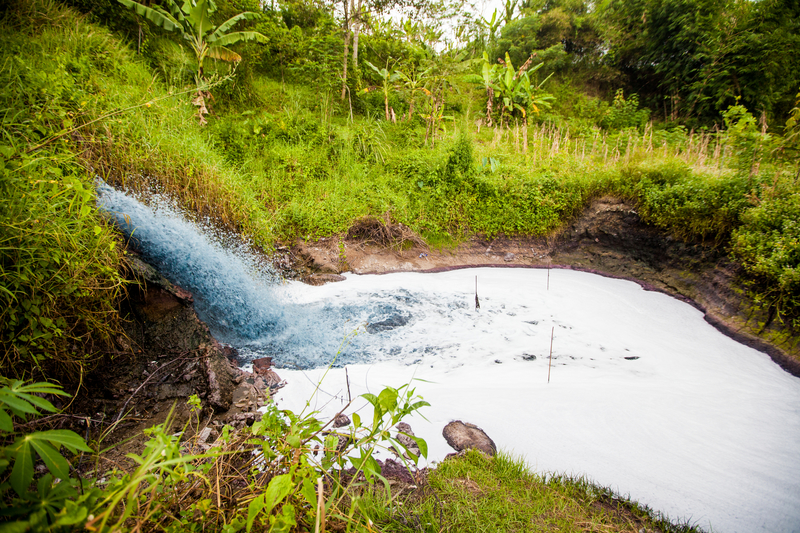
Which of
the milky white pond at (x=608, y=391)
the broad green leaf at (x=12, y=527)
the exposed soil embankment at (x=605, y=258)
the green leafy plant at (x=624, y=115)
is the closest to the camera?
the broad green leaf at (x=12, y=527)

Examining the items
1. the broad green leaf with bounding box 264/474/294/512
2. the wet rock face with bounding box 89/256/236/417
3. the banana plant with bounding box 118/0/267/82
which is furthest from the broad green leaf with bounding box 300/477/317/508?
the banana plant with bounding box 118/0/267/82

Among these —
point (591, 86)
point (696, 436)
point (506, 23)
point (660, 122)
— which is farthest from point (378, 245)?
point (506, 23)

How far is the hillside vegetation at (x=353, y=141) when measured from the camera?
2400 mm

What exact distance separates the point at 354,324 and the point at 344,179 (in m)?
3.64

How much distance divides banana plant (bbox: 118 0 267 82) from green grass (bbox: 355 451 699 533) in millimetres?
8003

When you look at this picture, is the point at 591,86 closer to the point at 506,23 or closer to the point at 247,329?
the point at 506,23

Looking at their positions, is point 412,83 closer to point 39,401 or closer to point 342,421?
point 342,421

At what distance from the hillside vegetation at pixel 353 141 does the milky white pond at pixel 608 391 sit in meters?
1.13

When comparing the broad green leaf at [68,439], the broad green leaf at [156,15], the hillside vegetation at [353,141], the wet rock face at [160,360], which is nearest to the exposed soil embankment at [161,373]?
the wet rock face at [160,360]

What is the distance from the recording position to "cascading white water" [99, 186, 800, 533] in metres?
2.23

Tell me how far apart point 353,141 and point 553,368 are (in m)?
6.11

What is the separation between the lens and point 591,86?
1328 centimetres

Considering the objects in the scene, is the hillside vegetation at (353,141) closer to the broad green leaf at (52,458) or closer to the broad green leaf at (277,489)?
the broad green leaf at (52,458)

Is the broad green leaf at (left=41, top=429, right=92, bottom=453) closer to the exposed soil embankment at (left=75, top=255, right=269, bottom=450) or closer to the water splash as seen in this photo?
the exposed soil embankment at (left=75, top=255, right=269, bottom=450)
